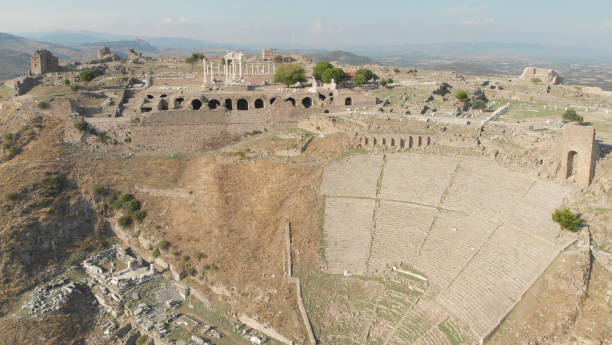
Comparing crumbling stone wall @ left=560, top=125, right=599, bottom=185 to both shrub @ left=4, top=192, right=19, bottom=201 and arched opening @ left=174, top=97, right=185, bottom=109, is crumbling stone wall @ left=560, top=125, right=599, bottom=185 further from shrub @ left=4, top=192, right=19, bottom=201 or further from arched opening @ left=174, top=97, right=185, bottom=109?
shrub @ left=4, top=192, right=19, bottom=201

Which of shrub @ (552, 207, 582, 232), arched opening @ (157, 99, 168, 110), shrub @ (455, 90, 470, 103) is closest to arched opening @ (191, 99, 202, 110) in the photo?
arched opening @ (157, 99, 168, 110)

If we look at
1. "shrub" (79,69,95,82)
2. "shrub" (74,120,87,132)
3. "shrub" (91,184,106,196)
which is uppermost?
"shrub" (79,69,95,82)

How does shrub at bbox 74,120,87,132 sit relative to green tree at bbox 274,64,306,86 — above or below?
below

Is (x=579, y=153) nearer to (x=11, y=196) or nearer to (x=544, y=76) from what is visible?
(x=11, y=196)

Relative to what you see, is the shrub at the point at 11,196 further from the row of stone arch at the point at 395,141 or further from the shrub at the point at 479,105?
the shrub at the point at 479,105

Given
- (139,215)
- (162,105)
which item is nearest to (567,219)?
(139,215)

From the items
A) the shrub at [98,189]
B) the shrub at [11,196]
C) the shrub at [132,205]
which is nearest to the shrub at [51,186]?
the shrub at [11,196]
